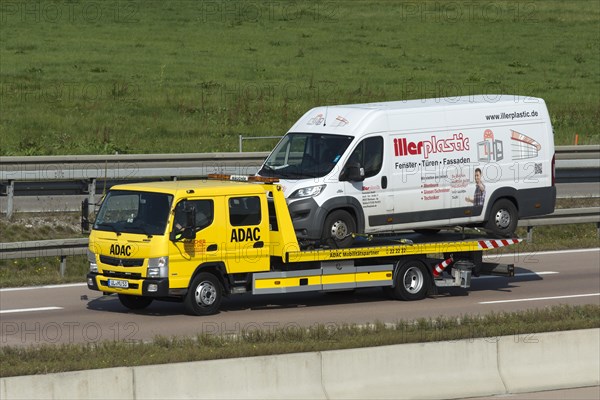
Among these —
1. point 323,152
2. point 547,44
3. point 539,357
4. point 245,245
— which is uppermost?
point 547,44

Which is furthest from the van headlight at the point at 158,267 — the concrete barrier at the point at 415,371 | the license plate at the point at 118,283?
the concrete barrier at the point at 415,371

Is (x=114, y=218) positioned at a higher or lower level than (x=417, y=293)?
higher

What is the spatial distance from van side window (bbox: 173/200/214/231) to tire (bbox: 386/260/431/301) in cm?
348

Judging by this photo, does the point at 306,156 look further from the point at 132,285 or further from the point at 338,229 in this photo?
the point at 132,285

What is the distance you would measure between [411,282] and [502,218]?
7.31 ft

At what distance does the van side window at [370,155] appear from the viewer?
61.9 feet

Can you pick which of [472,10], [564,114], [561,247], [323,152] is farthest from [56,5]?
[323,152]

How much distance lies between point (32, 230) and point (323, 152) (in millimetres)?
7956

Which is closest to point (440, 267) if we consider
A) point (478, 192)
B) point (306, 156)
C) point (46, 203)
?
point (478, 192)

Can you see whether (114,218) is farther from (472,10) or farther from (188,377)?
(472,10)

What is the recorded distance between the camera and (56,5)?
48031 mm

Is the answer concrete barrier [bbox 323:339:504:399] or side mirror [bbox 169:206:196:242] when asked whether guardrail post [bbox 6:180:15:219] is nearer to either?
side mirror [bbox 169:206:196:242]

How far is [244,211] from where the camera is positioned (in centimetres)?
1783

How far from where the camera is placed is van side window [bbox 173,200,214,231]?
17203 mm
